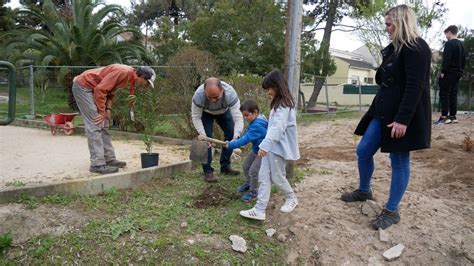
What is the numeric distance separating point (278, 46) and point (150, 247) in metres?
15.7

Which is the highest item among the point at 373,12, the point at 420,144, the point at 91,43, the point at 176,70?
the point at 373,12

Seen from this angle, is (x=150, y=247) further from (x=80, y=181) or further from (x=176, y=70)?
(x=176, y=70)

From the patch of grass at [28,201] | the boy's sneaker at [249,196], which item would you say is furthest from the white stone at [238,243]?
the patch of grass at [28,201]

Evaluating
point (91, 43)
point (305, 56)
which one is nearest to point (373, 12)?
point (305, 56)

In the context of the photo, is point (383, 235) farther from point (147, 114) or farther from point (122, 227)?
point (147, 114)

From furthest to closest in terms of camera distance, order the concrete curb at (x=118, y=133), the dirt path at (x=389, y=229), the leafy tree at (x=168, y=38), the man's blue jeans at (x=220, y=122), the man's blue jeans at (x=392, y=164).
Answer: the leafy tree at (x=168, y=38) → the concrete curb at (x=118, y=133) → the man's blue jeans at (x=220, y=122) → the man's blue jeans at (x=392, y=164) → the dirt path at (x=389, y=229)

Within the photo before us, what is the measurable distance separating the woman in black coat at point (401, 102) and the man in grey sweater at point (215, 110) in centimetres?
168

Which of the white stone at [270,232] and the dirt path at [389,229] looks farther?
the white stone at [270,232]

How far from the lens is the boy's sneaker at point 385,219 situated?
330cm

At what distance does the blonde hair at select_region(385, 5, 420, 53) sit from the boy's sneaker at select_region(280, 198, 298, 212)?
5.20 ft

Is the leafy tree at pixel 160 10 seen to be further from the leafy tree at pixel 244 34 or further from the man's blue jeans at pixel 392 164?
the man's blue jeans at pixel 392 164

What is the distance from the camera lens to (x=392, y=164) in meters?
3.29

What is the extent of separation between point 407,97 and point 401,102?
0.06m

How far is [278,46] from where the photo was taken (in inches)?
699
